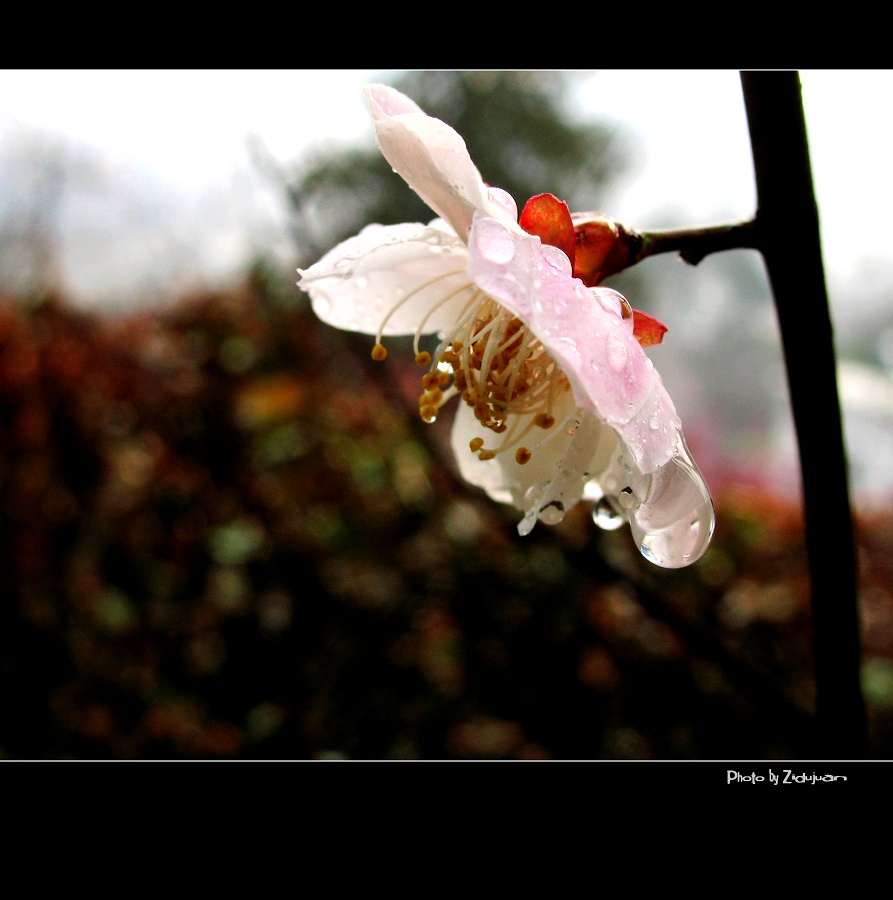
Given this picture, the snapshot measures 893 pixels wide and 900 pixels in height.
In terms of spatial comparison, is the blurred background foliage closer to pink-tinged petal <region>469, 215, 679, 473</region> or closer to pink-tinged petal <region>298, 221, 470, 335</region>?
pink-tinged petal <region>298, 221, 470, 335</region>

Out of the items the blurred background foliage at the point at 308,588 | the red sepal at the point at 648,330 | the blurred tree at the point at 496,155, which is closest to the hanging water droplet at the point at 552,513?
the red sepal at the point at 648,330

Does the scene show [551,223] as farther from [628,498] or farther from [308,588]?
[308,588]

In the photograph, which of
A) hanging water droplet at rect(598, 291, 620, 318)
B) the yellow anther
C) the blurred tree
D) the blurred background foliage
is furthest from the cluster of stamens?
the blurred tree

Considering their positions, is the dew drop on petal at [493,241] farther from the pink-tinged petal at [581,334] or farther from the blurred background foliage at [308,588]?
the blurred background foliage at [308,588]

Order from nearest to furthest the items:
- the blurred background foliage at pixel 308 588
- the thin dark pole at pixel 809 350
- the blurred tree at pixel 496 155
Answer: the thin dark pole at pixel 809 350 → the blurred background foliage at pixel 308 588 → the blurred tree at pixel 496 155

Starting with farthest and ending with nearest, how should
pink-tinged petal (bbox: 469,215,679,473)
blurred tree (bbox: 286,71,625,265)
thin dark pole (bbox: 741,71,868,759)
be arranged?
blurred tree (bbox: 286,71,625,265) → thin dark pole (bbox: 741,71,868,759) → pink-tinged petal (bbox: 469,215,679,473)

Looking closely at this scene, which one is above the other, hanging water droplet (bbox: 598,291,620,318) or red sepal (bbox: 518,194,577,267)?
red sepal (bbox: 518,194,577,267)
